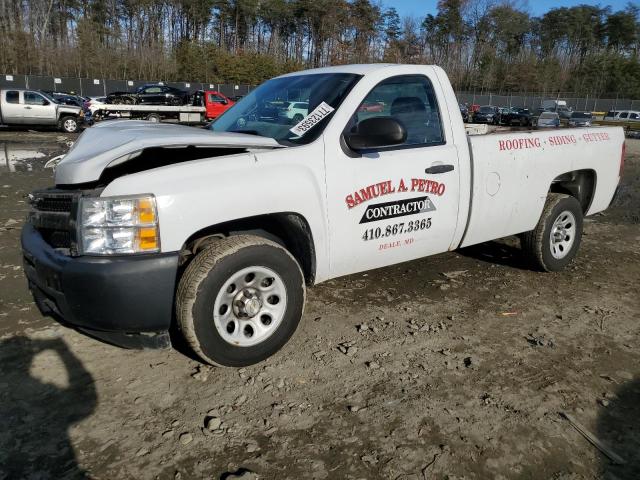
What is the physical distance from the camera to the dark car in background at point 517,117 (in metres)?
39.1

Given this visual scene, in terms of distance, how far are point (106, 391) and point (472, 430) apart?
2.09 meters

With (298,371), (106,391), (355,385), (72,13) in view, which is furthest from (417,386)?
(72,13)

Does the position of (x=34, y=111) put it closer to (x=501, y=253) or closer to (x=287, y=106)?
(x=287, y=106)

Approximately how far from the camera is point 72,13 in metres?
65.6

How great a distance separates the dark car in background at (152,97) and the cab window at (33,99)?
3.92m

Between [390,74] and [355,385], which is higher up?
[390,74]

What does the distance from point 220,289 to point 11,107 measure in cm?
2268

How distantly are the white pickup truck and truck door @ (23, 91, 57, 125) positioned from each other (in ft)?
67.2

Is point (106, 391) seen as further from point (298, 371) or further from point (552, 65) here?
point (552, 65)

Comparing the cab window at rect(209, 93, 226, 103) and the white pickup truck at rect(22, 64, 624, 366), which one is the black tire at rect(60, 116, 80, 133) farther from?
the white pickup truck at rect(22, 64, 624, 366)

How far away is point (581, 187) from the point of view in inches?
213

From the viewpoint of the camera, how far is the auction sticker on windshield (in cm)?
351

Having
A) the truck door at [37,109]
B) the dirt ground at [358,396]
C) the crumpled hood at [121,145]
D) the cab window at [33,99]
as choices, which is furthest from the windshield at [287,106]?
the cab window at [33,99]

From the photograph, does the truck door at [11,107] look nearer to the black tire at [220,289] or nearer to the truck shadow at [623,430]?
the black tire at [220,289]
